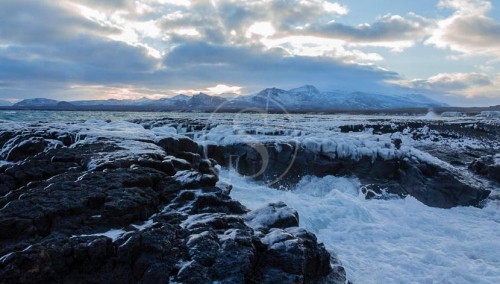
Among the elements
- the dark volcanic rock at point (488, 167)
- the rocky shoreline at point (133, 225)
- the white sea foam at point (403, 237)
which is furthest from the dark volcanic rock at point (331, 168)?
the rocky shoreline at point (133, 225)

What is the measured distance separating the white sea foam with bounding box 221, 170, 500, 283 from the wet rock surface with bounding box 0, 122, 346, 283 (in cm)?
310

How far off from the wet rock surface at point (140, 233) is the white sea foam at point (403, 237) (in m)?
3.10

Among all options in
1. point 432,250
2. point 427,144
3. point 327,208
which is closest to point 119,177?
point 327,208

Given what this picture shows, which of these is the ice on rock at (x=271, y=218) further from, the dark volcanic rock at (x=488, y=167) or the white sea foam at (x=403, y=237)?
the dark volcanic rock at (x=488, y=167)

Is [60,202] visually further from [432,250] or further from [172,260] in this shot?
[432,250]

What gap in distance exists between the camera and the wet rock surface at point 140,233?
6.23 meters

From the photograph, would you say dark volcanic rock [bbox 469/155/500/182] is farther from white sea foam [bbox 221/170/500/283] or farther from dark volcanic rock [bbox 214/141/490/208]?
white sea foam [bbox 221/170/500/283]

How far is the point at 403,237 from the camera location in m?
13.4

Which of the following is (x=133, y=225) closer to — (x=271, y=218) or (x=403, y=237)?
(x=271, y=218)

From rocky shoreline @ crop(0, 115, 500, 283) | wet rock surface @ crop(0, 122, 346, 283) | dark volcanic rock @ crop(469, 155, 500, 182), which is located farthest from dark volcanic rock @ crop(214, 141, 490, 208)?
wet rock surface @ crop(0, 122, 346, 283)

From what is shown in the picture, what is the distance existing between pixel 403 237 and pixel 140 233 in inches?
416

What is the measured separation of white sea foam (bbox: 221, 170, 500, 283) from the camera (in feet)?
33.6

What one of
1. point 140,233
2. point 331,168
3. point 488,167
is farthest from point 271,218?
point 488,167

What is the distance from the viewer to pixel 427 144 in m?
34.6
